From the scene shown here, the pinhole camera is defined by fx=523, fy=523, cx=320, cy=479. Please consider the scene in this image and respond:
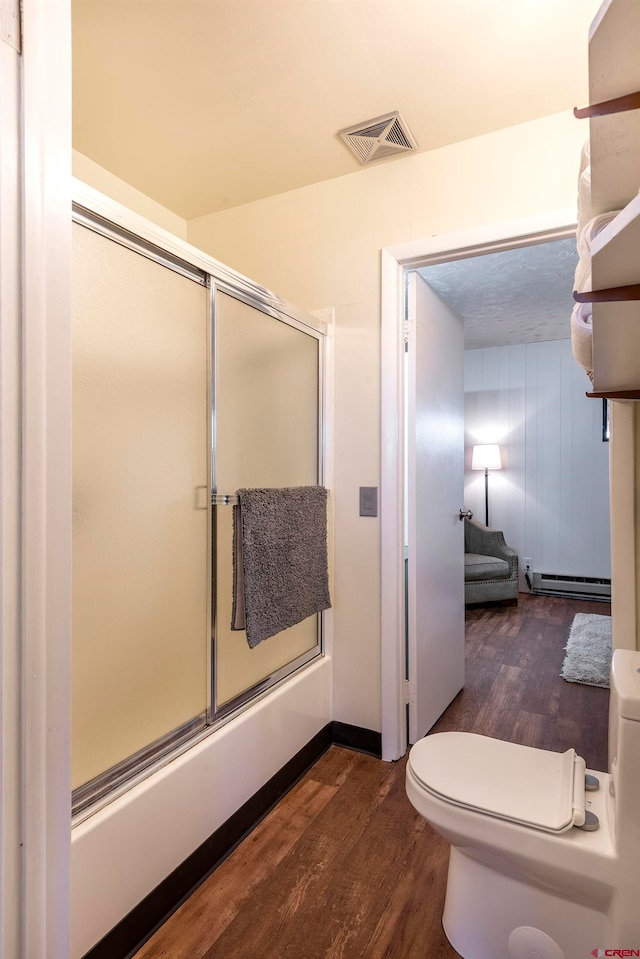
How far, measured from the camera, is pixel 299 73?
1.67 metres

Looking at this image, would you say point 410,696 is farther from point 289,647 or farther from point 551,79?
point 551,79

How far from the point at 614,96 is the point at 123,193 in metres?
2.12

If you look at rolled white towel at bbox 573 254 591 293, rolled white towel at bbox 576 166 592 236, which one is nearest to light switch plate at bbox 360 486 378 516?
rolled white towel at bbox 573 254 591 293

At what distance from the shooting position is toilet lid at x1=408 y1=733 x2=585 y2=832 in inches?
46.9

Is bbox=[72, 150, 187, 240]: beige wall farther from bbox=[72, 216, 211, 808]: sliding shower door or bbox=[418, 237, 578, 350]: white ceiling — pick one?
bbox=[418, 237, 578, 350]: white ceiling

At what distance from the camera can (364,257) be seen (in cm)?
224

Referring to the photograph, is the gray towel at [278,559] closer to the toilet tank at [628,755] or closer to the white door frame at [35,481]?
the white door frame at [35,481]

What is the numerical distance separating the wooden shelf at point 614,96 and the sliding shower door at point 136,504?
1039 mm

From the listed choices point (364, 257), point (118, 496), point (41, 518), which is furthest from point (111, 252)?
point (364, 257)

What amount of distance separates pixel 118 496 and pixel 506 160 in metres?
1.84

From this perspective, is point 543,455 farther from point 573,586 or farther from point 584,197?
point 584,197

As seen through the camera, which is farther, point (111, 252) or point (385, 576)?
point (385, 576)

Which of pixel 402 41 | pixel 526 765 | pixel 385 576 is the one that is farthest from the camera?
pixel 385 576

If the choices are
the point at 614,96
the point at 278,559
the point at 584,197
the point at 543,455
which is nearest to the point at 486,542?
the point at 543,455
